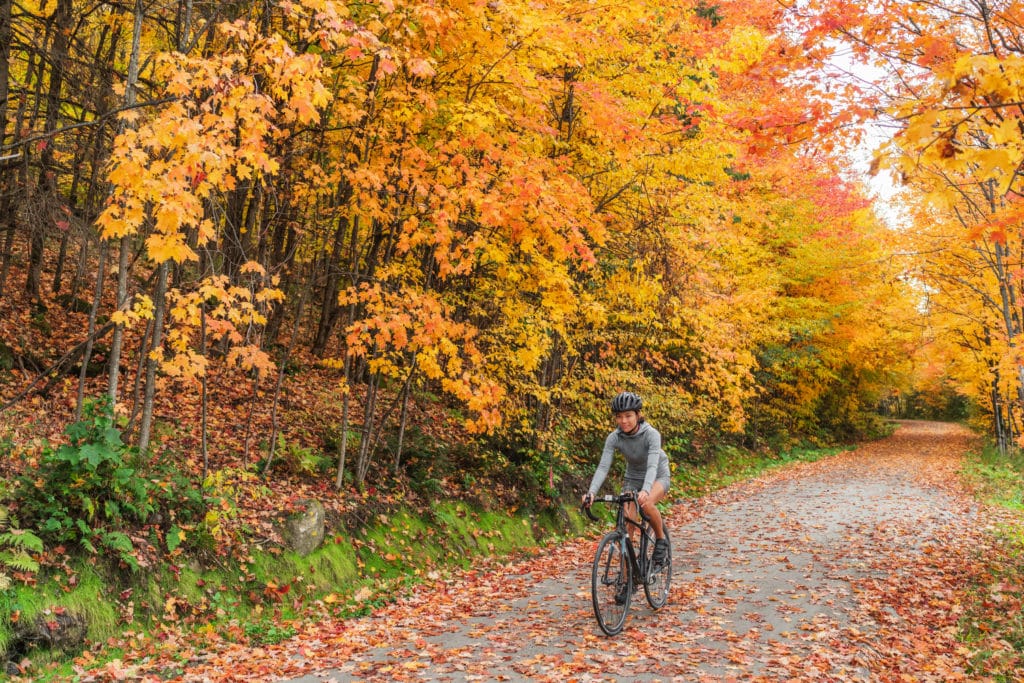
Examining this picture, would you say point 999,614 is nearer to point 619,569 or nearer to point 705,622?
point 705,622

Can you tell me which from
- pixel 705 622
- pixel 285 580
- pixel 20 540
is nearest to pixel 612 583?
pixel 705 622

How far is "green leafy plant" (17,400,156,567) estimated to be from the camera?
5.95 meters

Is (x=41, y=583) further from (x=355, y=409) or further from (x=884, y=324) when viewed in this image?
(x=884, y=324)

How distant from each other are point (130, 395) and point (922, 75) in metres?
11.1

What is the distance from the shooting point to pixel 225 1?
7492 millimetres

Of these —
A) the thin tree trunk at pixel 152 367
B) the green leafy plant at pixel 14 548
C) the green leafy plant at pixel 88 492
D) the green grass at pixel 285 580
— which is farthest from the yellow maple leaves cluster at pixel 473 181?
the green leafy plant at pixel 14 548

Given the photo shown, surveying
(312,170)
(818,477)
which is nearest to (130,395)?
(312,170)

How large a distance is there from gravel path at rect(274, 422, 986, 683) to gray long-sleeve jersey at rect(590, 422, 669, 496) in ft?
4.66

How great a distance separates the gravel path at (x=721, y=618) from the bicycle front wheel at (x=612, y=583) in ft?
0.57

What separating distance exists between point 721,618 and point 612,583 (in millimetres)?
1333

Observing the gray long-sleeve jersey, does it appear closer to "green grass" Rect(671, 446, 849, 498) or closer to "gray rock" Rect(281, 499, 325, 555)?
"gray rock" Rect(281, 499, 325, 555)

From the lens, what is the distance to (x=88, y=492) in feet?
20.6

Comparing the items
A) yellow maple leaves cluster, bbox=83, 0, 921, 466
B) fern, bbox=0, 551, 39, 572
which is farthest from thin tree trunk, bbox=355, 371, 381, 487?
fern, bbox=0, 551, 39, 572

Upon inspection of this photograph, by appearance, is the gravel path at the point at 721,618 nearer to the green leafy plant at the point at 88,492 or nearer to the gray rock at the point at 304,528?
the gray rock at the point at 304,528
